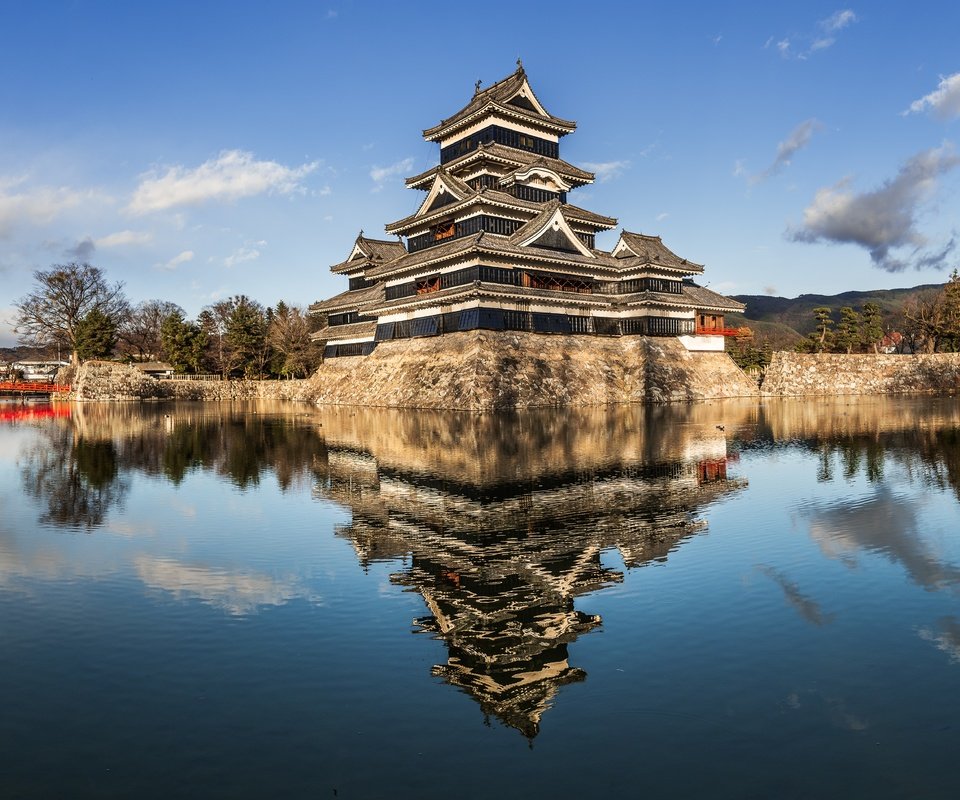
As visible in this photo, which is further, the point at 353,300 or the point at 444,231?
the point at 353,300

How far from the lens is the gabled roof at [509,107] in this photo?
2562 inches

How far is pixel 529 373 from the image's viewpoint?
55250 millimetres

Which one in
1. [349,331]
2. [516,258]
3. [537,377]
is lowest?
[537,377]

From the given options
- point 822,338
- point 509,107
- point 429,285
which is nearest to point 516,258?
point 429,285

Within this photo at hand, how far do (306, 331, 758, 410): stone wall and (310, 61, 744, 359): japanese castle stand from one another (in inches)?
66.8

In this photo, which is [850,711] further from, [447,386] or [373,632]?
[447,386]

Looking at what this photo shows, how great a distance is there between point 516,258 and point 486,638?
5150cm

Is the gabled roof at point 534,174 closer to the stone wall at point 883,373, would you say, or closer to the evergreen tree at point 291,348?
the stone wall at point 883,373

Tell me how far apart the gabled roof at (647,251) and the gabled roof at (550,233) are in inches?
314

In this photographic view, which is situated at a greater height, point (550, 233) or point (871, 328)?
point (550, 233)

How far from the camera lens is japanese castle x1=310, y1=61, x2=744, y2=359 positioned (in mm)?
58188

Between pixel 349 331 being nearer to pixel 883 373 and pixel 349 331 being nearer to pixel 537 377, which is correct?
pixel 537 377

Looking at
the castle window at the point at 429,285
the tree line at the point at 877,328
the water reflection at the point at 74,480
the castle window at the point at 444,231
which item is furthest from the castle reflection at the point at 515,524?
the tree line at the point at 877,328

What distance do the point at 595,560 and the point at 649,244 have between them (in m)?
64.7
